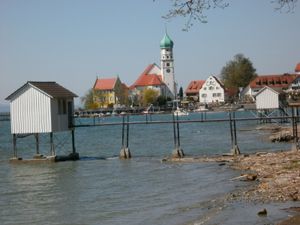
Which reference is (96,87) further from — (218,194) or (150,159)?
(218,194)

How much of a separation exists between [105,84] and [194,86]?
29.9 meters

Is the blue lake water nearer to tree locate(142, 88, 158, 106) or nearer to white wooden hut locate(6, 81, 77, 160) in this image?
white wooden hut locate(6, 81, 77, 160)

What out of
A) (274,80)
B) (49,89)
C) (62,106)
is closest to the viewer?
(49,89)

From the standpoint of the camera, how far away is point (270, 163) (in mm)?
31016

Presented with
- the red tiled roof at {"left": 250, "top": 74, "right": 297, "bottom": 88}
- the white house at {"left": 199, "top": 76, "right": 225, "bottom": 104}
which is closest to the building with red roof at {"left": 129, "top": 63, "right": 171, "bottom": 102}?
the white house at {"left": 199, "top": 76, "right": 225, "bottom": 104}

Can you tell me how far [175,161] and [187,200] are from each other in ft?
48.3

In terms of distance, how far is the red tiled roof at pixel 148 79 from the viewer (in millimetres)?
183625

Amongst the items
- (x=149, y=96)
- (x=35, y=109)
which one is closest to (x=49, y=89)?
(x=35, y=109)

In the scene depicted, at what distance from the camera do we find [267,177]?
85.1 ft

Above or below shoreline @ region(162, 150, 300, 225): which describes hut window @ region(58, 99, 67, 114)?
above

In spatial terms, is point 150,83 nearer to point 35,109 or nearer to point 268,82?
point 268,82

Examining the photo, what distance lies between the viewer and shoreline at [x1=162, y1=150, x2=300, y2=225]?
1986cm

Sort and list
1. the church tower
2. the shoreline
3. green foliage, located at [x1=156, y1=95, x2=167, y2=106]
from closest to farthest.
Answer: the shoreline, green foliage, located at [x1=156, y1=95, x2=167, y2=106], the church tower

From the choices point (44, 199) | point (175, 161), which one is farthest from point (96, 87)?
point (44, 199)
